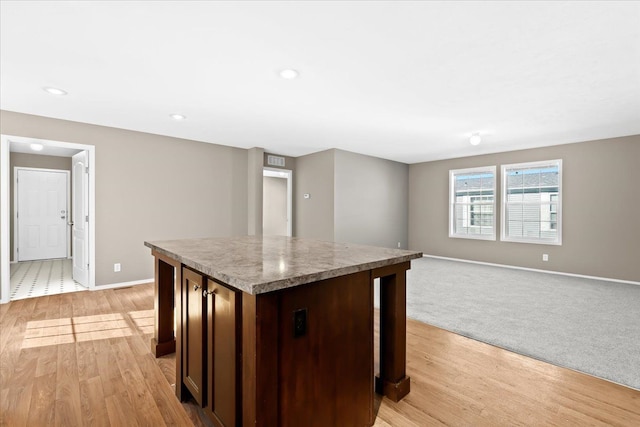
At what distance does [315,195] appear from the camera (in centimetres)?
647

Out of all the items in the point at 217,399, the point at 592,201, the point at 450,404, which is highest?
the point at 592,201

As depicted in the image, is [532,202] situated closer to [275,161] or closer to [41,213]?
[275,161]

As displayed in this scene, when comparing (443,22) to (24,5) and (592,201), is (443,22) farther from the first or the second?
(592,201)

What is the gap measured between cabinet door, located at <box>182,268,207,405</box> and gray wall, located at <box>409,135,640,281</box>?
6.42 metres

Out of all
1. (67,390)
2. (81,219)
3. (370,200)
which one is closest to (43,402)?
(67,390)

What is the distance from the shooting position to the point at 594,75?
2783 millimetres

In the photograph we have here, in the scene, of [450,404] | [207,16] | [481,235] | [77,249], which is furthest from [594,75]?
[77,249]

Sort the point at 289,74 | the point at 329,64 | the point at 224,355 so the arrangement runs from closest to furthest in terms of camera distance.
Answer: the point at 224,355
the point at 329,64
the point at 289,74

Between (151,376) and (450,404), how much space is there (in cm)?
200

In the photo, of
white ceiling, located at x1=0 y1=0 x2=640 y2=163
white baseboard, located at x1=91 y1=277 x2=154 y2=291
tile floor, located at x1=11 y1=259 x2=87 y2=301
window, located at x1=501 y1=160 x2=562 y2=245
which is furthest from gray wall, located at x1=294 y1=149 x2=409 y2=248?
tile floor, located at x1=11 y1=259 x2=87 y2=301

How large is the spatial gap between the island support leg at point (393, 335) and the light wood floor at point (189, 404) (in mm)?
91

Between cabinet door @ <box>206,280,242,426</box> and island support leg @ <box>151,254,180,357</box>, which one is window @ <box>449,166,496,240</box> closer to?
island support leg @ <box>151,254,180,357</box>

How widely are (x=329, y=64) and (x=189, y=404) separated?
273 cm

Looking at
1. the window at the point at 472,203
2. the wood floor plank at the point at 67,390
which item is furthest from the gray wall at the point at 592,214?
the wood floor plank at the point at 67,390
